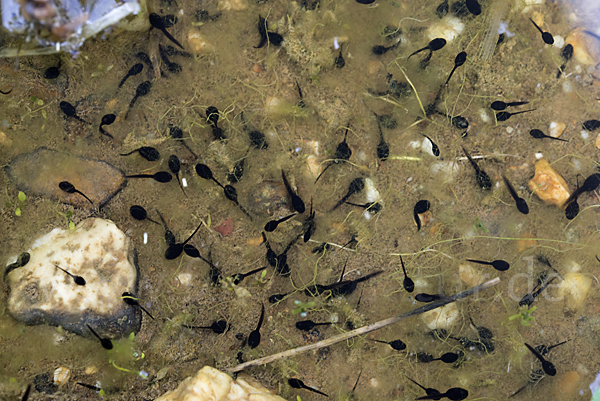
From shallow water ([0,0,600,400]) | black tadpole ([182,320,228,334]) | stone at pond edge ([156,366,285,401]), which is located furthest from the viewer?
shallow water ([0,0,600,400])

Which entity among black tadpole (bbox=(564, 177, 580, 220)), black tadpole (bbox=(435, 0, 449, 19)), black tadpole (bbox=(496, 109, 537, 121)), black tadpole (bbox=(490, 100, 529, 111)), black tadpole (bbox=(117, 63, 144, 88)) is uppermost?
black tadpole (bbox=(435, 0, 449, 19))

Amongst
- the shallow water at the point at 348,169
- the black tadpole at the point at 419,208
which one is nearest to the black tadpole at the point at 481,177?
the shallow water at the point at 348,169

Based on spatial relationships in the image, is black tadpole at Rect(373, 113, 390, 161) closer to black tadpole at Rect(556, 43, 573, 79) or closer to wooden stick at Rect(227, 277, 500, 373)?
wooden stick at Rect(227, 277, 500, 373)

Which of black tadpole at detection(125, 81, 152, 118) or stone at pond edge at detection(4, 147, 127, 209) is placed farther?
black tadpole at detection(125, 81, 152, 118)

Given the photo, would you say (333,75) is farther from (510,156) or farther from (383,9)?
(510,156)

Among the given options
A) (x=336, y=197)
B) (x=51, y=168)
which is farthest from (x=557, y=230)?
(x=51, y=168)

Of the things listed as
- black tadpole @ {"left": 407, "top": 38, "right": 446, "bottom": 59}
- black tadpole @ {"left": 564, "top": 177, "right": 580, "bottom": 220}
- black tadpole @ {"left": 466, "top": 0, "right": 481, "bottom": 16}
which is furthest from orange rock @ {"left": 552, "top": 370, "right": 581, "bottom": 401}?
black tadpole @ {"left": 466, "top": 0, "right": 481, "bottom": 16}

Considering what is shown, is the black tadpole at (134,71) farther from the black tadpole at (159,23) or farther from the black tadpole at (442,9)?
the black tadpole at (442,9)
